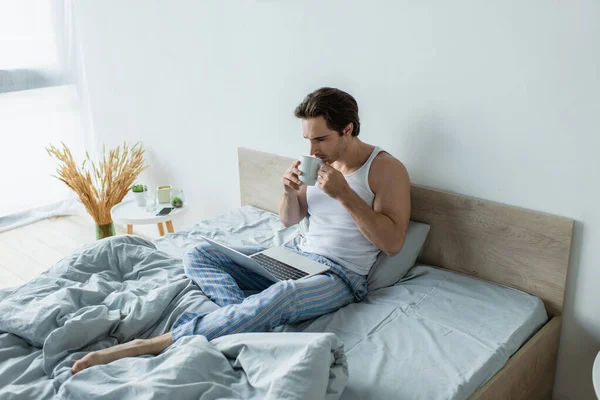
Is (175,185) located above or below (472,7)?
below

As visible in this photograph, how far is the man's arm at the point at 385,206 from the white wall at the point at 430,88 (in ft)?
0.62

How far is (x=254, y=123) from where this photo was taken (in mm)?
2699

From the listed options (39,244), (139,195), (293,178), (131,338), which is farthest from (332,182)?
(39,244)

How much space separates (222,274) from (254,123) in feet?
3.21

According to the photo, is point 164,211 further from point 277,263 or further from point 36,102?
point 36,102

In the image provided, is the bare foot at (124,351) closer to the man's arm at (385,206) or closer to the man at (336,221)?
the man at (336,221)

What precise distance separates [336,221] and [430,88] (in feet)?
1.88

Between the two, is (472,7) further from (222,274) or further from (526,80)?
(222,274)

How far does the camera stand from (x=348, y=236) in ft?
6.68

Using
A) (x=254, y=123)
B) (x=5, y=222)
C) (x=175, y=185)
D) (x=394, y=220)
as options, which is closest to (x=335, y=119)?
(x=394, y=220)

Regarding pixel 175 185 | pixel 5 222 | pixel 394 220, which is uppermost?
pixel 394 220

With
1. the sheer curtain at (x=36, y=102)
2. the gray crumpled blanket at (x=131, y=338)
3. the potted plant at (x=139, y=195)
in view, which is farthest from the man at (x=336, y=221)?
the sheer curtain at (x=36, y=102)

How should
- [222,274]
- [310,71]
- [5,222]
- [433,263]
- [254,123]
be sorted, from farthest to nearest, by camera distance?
[5,222] → [254,123] → [310,71] → [433,263] → [222,274]

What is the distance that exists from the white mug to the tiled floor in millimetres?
1974
